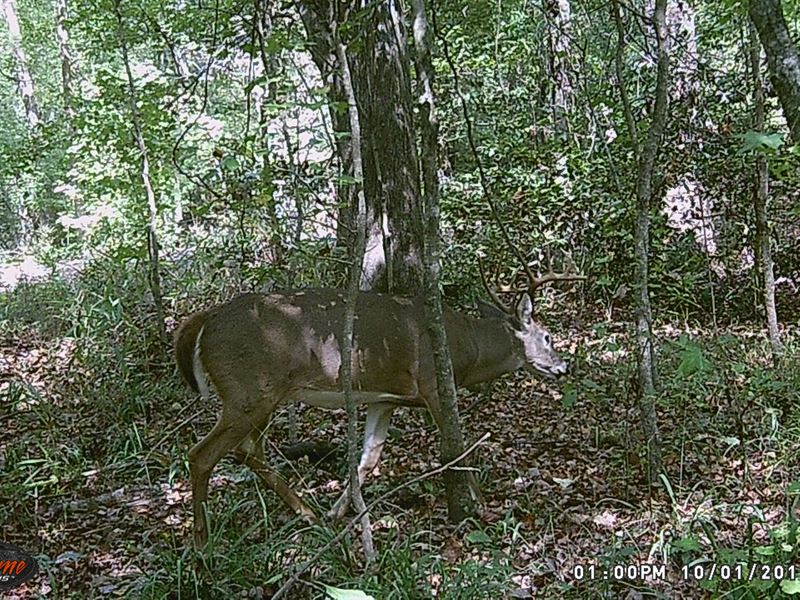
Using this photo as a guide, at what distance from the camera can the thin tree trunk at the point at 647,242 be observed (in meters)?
4.42

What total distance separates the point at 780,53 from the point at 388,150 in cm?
254

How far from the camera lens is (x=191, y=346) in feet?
16.1

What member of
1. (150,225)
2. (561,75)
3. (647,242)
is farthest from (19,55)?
(647,242)

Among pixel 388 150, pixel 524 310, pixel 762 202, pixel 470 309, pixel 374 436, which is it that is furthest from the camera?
pixel 470 309

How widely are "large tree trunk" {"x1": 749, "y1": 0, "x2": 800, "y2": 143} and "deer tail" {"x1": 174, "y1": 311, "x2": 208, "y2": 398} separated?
12.3ft

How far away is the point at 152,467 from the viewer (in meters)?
5.64

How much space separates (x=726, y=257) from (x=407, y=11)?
461cm

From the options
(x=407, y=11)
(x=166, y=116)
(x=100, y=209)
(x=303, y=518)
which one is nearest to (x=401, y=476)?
(x=303, y=518)

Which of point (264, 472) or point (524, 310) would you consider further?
point (524, 310)

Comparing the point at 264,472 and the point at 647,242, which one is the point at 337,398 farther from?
the point at 647,242

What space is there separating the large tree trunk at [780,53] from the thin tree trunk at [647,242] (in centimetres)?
A: 107

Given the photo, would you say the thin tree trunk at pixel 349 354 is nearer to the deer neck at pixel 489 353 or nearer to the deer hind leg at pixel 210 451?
the deer hind leg at pixel 210 451

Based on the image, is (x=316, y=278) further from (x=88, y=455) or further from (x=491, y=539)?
(x=491, y=539)

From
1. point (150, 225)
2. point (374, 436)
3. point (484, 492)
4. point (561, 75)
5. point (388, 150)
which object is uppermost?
point (561, 75)
